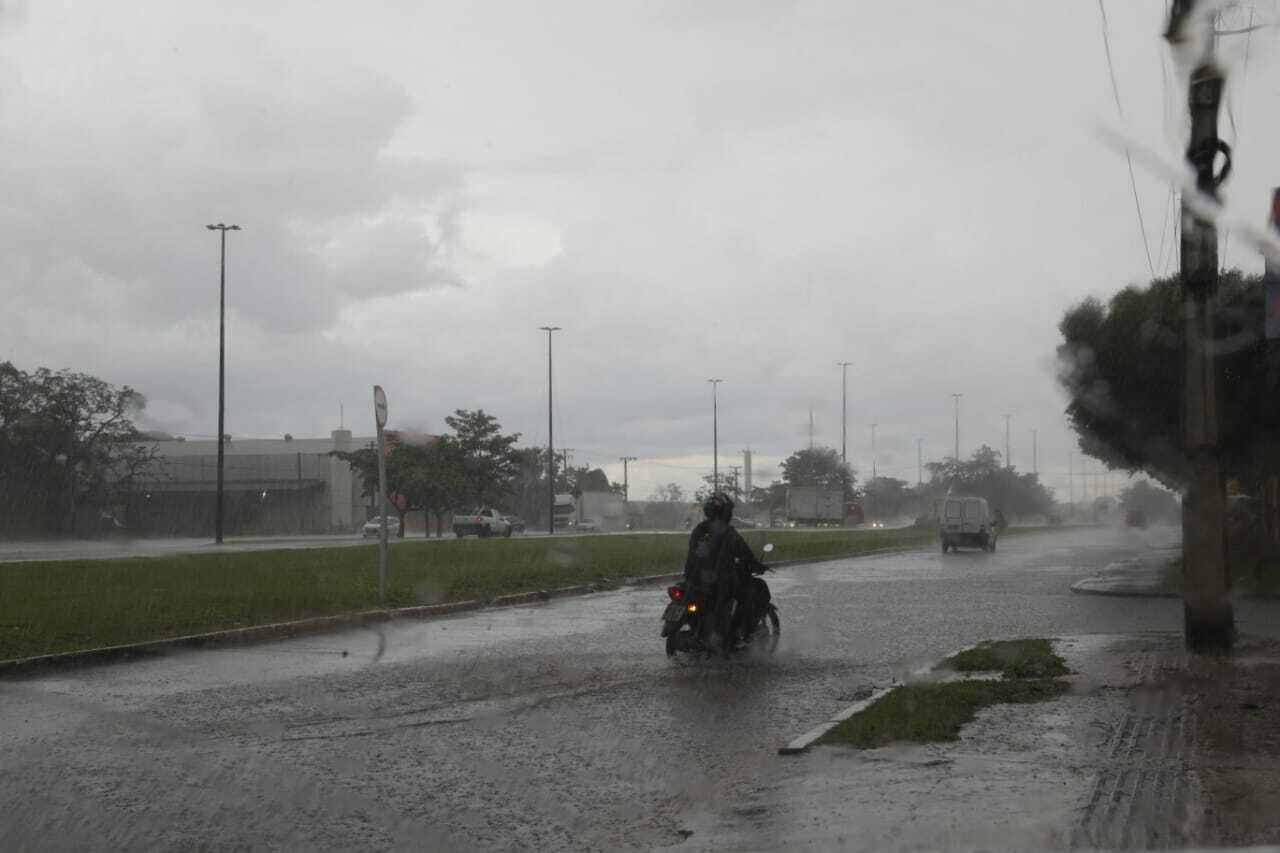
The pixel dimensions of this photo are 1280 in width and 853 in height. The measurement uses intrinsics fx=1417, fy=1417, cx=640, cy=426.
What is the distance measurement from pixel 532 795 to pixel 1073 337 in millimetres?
29227

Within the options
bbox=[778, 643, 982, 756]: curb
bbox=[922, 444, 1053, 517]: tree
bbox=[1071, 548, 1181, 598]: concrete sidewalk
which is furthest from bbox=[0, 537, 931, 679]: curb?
bbox=[922, 444, 1053, 517]: tree

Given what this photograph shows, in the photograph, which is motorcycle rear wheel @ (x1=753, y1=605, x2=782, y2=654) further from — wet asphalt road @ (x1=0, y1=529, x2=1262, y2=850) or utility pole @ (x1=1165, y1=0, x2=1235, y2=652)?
utility pole @ (x1=1165, y1=0, x2=1235, y2=652)

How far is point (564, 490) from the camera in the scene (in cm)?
13950

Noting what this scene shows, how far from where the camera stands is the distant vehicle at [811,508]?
95000 mm

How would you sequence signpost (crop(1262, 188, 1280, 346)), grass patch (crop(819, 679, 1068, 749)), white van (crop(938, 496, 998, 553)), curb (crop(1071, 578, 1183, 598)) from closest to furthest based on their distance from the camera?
grass patch (crop(819, 679, 1068, 749))
signpost (crop(1262, 188, 1280, 346))
curb (crop(1071, 578, 1183, 598))
white van (crop(938, 496, 998, 553))

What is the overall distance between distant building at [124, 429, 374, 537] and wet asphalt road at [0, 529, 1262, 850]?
65.1m

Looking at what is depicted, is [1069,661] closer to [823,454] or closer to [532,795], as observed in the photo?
[532,795]

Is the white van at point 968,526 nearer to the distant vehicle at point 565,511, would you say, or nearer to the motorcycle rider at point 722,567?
the motorcycle rider at point 722,567

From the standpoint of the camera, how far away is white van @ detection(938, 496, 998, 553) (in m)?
Answer: 46.7

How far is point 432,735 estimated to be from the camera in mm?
8930

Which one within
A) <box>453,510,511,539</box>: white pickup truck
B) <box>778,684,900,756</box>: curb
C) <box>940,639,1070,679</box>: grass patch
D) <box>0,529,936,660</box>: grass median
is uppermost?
<box>453,510,511,539</box>: white pickup truck

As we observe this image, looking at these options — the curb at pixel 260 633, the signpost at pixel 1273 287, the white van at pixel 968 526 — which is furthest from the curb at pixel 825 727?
the white van at pixel 968 526

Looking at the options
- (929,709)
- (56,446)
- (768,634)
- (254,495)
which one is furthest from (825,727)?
(254,495)

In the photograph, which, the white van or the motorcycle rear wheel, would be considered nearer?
the motorcycle rear wheel
